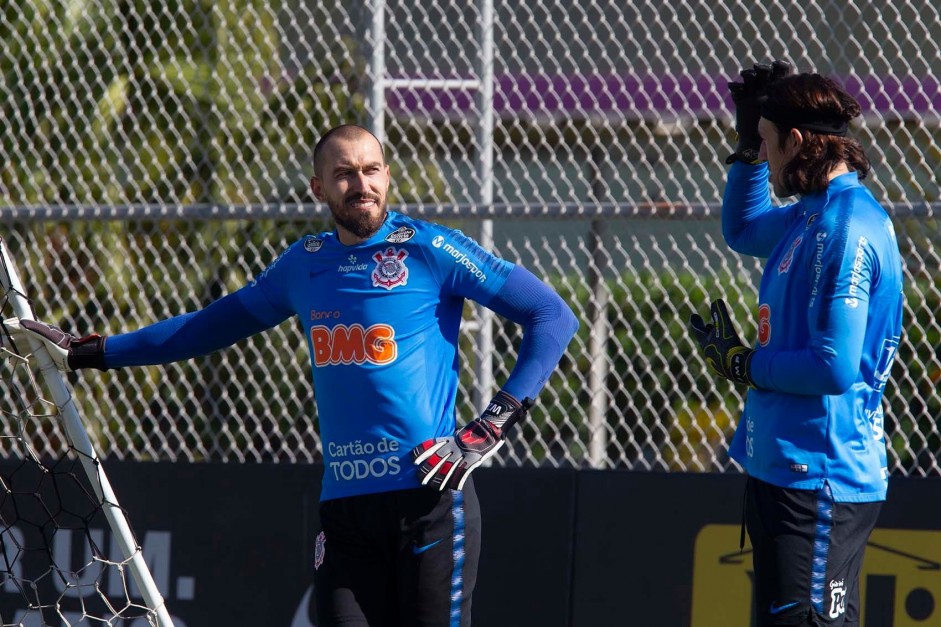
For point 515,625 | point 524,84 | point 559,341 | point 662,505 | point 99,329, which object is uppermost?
point 524,84

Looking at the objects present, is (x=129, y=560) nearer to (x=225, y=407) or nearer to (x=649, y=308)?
(x=225, y=407)

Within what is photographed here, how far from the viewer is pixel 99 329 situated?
230 inches

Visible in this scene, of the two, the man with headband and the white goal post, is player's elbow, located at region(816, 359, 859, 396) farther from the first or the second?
the white goal post

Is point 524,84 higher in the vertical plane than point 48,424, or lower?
higher

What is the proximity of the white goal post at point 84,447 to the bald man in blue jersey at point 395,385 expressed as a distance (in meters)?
0.68

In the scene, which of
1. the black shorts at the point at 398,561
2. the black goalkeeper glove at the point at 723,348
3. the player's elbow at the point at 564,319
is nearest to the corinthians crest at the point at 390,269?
the player's elbow at the point at 564,319

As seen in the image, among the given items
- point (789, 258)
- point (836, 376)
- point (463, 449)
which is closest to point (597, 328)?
point (463, 449)

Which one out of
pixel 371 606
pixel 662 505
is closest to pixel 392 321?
pixel 371 606

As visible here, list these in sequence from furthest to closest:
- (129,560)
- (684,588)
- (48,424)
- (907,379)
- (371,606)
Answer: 1. (48,424)
2. (907,379)
3. (684,588)
4. (129,560)
5. (371,606)

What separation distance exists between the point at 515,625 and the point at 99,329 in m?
2.62

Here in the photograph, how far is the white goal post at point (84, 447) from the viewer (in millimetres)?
3742

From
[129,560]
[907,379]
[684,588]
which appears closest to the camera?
[129,560]

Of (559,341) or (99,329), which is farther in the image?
(99,329)

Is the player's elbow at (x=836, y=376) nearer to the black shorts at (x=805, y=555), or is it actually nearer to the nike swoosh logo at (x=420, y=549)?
the black shorts at (x=805, y=555)
